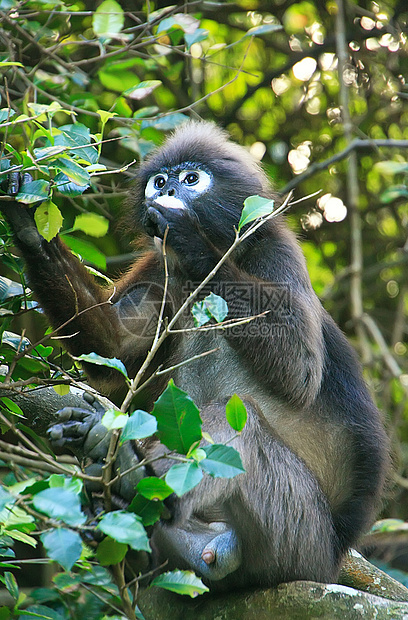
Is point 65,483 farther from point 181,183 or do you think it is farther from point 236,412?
point 181,183

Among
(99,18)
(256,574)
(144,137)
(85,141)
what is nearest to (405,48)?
(144,137)

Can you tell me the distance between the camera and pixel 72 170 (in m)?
2.19

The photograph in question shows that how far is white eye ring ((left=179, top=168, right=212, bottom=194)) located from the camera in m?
3.45

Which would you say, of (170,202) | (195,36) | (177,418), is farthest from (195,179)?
(177,418)

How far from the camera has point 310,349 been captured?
3.09 metres

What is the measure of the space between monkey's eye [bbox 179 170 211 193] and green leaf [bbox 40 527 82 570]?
2203 mm

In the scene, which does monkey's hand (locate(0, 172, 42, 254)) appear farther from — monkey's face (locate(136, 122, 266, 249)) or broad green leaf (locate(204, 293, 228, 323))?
broad green leaf (locate(204, 293, 228, 323))

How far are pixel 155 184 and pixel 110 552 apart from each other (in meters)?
2.11

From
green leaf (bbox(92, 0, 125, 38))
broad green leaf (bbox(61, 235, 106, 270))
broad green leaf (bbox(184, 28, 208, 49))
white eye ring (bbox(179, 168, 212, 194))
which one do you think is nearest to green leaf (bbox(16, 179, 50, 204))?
broad green leaf (bbox(61, 235, 106, 270))

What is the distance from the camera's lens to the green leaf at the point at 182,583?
1.85 metres

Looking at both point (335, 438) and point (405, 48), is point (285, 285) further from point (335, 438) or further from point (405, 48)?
point (405, 48)

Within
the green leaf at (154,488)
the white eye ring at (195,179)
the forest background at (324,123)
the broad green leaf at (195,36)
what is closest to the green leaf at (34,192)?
the green leaf at (154,488)

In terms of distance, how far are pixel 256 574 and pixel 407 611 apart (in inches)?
24.8

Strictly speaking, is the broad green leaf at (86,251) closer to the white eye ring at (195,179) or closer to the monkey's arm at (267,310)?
the monkey's arm at (267,310)
